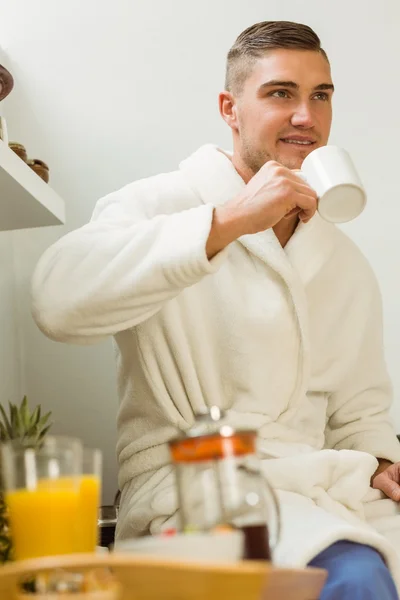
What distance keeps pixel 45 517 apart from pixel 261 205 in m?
0.70

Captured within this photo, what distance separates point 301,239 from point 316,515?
64 cm

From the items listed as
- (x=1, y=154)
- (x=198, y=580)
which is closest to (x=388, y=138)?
(x=1, y=154)

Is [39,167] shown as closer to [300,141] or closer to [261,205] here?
[300,141]

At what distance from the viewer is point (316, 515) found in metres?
1.31

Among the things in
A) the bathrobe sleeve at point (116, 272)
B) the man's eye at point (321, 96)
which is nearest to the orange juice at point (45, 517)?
the bathrobe sleeve at point (116, 272)

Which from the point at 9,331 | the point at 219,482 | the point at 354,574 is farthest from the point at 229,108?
the point at 219,482

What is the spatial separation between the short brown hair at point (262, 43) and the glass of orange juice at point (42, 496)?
122 centimetres

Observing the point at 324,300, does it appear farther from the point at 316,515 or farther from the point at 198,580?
the point at 198,580

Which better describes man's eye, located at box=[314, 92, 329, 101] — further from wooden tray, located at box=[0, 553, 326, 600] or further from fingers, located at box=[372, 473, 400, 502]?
wooden tray, located at box=[0, 553, 326, 600]

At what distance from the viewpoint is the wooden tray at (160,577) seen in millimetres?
654

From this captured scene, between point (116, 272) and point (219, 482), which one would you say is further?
point (116, 272)

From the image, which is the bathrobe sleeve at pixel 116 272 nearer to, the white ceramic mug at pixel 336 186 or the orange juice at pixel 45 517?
the white ceramic mug at pixel 336 186

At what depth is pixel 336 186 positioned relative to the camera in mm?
1438

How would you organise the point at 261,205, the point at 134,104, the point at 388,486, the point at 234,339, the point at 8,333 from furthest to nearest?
the point at 134,104 < the point at 8,333 < the point at 388,486 < the point at 234,339 < the point at 261,205
